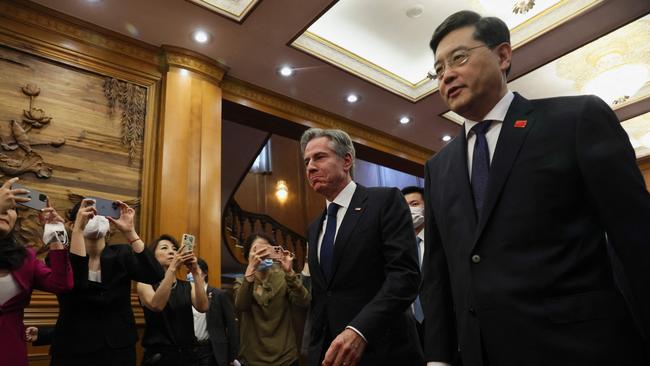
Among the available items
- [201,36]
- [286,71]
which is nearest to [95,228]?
[201,36]

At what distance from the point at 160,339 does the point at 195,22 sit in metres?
3.09

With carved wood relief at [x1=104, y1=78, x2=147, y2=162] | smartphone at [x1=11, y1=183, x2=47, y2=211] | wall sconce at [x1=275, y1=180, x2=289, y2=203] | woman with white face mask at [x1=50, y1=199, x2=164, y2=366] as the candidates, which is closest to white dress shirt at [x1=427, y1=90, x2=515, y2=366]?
woman with white face mask at [x1=50, y1=199, x2=164, y2=366]

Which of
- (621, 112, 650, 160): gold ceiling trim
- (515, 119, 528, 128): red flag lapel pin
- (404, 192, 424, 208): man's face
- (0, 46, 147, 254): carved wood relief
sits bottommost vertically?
(515, 119, 528, 128): red flag lapel pin

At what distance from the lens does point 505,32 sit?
145 centimetres

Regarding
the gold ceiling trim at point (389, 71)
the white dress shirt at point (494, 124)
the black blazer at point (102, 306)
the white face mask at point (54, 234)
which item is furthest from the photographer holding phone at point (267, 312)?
the gold ceiling trim at point (389, 71)

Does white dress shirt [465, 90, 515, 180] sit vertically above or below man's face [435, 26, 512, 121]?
below

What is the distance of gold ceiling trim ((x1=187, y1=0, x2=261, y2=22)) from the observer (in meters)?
4.41

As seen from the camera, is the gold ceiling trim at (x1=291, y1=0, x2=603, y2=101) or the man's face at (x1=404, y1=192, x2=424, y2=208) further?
the gold ceiling trim at (x1=291, y1=0, x2=603, y2=101)

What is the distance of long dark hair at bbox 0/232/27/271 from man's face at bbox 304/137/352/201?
4.77ft

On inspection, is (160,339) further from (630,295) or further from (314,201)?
(314,201)

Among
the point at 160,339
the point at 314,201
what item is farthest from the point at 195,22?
the point at 314,201

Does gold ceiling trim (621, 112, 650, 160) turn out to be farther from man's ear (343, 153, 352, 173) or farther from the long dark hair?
the long dark hair

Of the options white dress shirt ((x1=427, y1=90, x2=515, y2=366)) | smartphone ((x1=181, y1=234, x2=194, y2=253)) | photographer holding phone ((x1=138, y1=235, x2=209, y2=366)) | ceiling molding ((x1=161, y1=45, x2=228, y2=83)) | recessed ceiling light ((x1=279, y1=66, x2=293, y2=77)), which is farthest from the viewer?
recessed ceiling light ((x1=279, y1=66, x2=293, y2=77))

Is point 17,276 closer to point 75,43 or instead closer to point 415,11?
point 75,43
